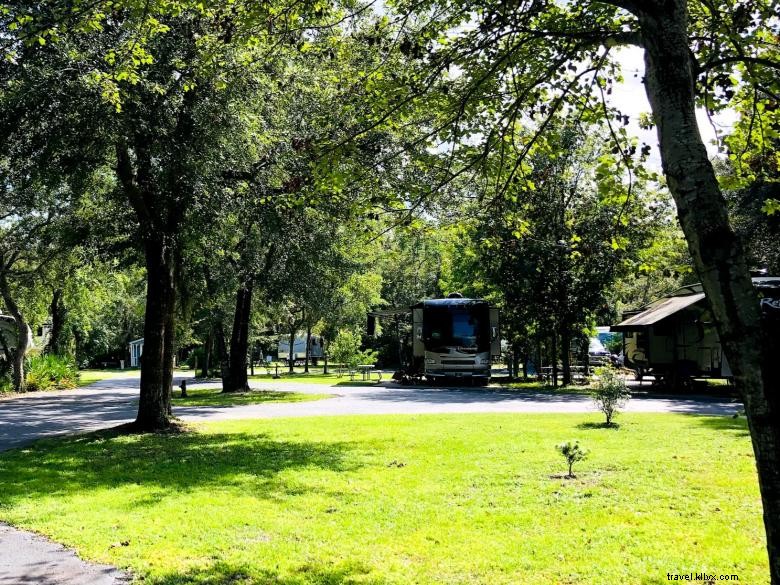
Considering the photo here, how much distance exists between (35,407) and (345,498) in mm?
16863

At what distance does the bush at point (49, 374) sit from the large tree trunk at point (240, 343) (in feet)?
31.2

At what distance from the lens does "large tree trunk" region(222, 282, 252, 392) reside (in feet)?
78.2

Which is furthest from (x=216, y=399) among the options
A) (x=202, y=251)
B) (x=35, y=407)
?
(x=202, y=251)

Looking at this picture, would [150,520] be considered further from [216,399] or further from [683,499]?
[216,399]

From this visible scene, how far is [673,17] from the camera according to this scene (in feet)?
11.4

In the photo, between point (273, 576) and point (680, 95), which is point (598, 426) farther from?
point (680, 95)

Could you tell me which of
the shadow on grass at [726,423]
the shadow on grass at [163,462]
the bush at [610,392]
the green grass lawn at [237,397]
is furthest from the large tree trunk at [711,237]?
the green grass lawn at [237,397]

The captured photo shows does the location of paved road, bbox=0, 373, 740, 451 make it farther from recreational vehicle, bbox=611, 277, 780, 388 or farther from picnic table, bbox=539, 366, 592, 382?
picnic table, bbox=539, 366, 592, 382

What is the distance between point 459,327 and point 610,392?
12.9 metres

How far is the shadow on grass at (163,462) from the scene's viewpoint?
8094mm

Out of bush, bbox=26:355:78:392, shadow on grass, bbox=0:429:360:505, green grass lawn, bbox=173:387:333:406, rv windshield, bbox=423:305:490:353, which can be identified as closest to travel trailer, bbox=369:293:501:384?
rv windshield, bbox=423:305:490:353

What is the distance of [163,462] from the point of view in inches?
384

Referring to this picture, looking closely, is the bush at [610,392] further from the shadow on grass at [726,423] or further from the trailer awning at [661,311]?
the trailer awning at [661,311]

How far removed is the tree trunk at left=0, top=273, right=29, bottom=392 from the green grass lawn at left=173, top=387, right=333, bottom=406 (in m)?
6.67
